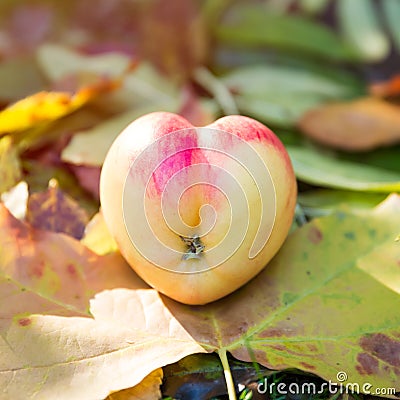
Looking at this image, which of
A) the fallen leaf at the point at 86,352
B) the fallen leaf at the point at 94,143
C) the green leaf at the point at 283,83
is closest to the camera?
the fallen leaf at the point at 86,352

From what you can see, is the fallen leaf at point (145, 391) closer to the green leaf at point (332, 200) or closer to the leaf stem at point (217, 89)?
the green leaf at point (332, 200)

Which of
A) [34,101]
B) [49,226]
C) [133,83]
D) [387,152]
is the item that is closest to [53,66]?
[133,83]

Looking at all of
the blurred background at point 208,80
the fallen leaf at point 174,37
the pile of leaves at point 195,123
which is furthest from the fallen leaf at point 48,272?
the fallen leaf at point 174,37

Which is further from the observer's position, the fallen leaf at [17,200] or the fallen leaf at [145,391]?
the fallen leaf at [17,200]

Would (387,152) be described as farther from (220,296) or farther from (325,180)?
(220,296)

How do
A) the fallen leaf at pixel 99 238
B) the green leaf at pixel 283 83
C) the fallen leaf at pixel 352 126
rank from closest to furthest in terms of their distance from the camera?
the fallen leaf at pixel 99 238, the fallen leaf at pixel 352 126, the green leaf at pixel 283 83

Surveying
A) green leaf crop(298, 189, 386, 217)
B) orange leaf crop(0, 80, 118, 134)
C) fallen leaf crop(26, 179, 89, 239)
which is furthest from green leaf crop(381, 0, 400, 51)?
fallen leaf crop(26, 179, 89, 239)

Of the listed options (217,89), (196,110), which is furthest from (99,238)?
(217,89)

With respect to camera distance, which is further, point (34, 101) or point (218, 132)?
point (34, 101)
